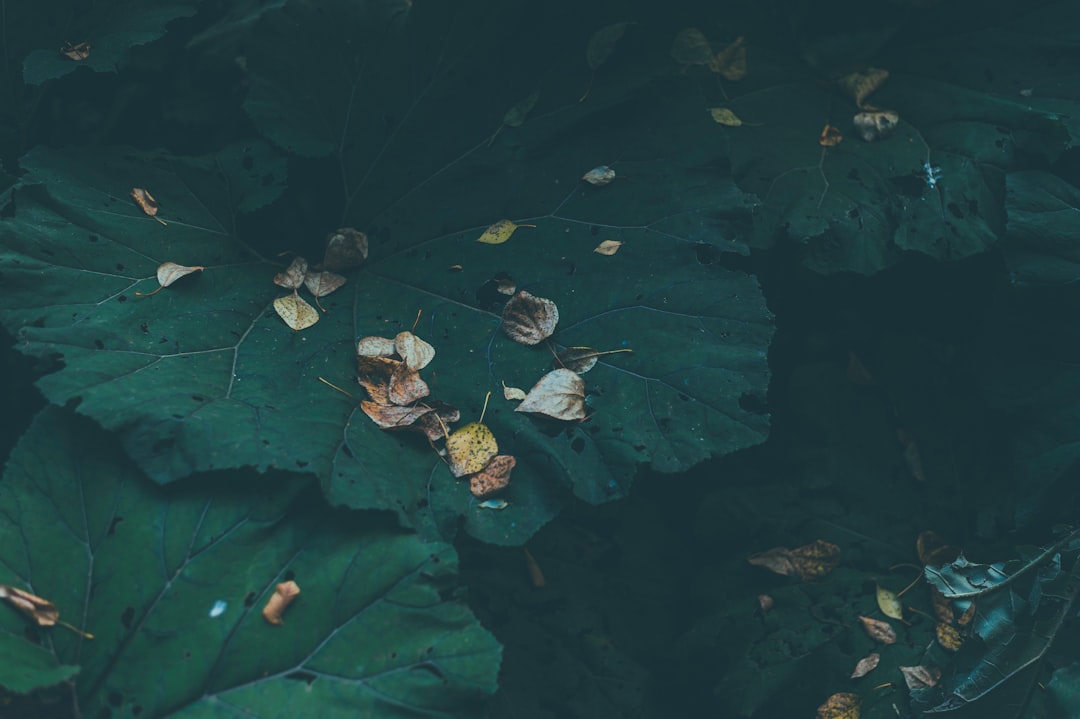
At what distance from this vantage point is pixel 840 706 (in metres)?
2.53

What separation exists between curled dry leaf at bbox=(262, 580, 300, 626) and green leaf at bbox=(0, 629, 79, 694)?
40cm

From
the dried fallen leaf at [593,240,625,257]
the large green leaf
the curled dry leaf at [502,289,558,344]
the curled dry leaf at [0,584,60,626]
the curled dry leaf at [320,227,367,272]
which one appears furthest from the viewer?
the curled dry leaf at [320,227,367,272]

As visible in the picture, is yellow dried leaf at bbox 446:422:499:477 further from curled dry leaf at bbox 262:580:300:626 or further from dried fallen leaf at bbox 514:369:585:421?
curled dry leaf at bbox 262:580:300:626

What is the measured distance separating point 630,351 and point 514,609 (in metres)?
0.90

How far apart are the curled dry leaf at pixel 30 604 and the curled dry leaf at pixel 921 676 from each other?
2.27 m

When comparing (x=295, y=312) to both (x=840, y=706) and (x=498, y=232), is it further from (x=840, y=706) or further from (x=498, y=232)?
(x=840, y=706)

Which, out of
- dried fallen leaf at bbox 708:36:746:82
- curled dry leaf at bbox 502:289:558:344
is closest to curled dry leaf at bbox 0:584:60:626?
curled dry leaf at bbox 502:289:558:344

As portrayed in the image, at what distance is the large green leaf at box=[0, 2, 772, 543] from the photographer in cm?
213

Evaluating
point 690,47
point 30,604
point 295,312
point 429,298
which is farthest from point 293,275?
point 690,47

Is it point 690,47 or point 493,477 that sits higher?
point 690,47

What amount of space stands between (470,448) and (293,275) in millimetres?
815

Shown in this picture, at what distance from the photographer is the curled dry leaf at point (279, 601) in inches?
78.7

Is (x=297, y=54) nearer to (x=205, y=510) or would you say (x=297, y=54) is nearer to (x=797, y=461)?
(x=205, y=510)

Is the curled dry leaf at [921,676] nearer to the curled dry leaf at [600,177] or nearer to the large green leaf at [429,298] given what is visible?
the large green leaf at [429,298]
